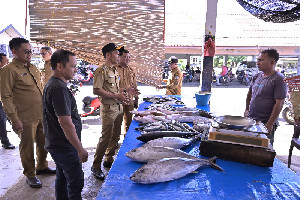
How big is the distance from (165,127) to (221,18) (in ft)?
28.9

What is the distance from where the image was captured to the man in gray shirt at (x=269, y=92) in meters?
2.89

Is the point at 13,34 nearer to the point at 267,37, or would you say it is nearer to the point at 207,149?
the point at 267,37

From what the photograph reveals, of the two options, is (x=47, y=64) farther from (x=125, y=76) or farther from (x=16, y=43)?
(x=16, y=43)

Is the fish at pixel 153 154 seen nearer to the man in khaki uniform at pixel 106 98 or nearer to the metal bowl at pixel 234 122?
the metal bowl at pixel 234 122

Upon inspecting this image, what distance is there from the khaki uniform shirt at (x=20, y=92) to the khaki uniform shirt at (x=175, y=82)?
341 cm

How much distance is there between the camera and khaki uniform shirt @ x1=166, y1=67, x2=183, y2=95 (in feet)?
18.2

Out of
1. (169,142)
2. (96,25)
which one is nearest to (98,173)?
(169,142)

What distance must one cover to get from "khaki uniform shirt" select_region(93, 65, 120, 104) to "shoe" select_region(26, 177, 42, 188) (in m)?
1.47

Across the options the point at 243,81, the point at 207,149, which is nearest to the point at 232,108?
the point at 207,149

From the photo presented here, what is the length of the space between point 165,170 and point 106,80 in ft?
7.25

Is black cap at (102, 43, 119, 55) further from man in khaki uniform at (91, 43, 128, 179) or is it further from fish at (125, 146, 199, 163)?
fish at (125, 146, 199, 163)

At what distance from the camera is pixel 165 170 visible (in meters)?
1.46

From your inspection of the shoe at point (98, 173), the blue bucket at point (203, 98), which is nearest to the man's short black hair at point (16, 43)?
the shoe at point (98, 173)

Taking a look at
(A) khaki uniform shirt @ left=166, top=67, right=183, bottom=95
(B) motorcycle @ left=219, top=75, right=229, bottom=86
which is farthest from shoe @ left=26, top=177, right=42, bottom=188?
(B) motorcycle @ left=219, top=75, right=229, bottom=86
